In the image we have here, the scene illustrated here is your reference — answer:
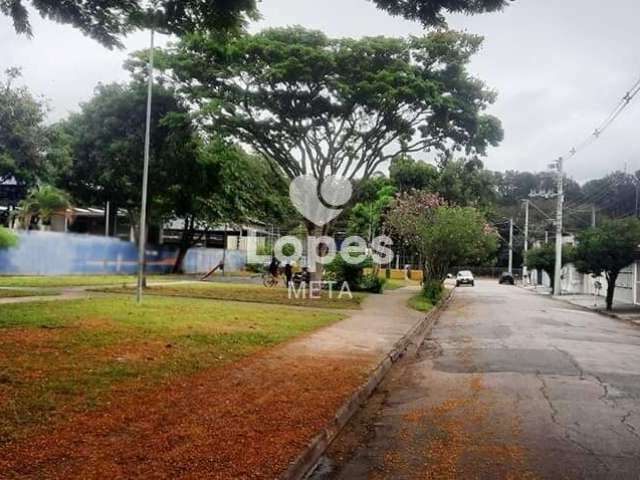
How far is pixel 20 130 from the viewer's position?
75.5 ft

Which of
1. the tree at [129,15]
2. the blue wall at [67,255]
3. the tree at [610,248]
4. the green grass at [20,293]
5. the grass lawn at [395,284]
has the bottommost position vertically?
the grass lawn at [395,284]

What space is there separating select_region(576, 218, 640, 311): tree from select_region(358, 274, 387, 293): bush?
31.1ft

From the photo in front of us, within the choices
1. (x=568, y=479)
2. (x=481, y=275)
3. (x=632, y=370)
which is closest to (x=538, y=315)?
(x=632, y=370)

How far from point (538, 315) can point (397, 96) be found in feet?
29.8

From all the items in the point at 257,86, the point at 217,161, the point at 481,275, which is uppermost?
the point at 257,86

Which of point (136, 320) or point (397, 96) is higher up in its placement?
point (397, 96)

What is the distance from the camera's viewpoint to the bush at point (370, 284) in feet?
98.5

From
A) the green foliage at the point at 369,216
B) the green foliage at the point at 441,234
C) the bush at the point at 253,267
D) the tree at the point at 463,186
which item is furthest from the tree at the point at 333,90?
the tree at the point at 463,186

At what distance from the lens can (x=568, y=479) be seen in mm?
4715

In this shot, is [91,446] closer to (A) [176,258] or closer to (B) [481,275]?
(A) [176,258]

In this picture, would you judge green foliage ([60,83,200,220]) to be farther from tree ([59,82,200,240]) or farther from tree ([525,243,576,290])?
tree ([525,243,576,290])

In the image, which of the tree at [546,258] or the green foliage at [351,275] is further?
the tree at [546,258]

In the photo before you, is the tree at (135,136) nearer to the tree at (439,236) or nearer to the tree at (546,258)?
the tree at (439,236)

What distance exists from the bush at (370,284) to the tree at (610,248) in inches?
373
